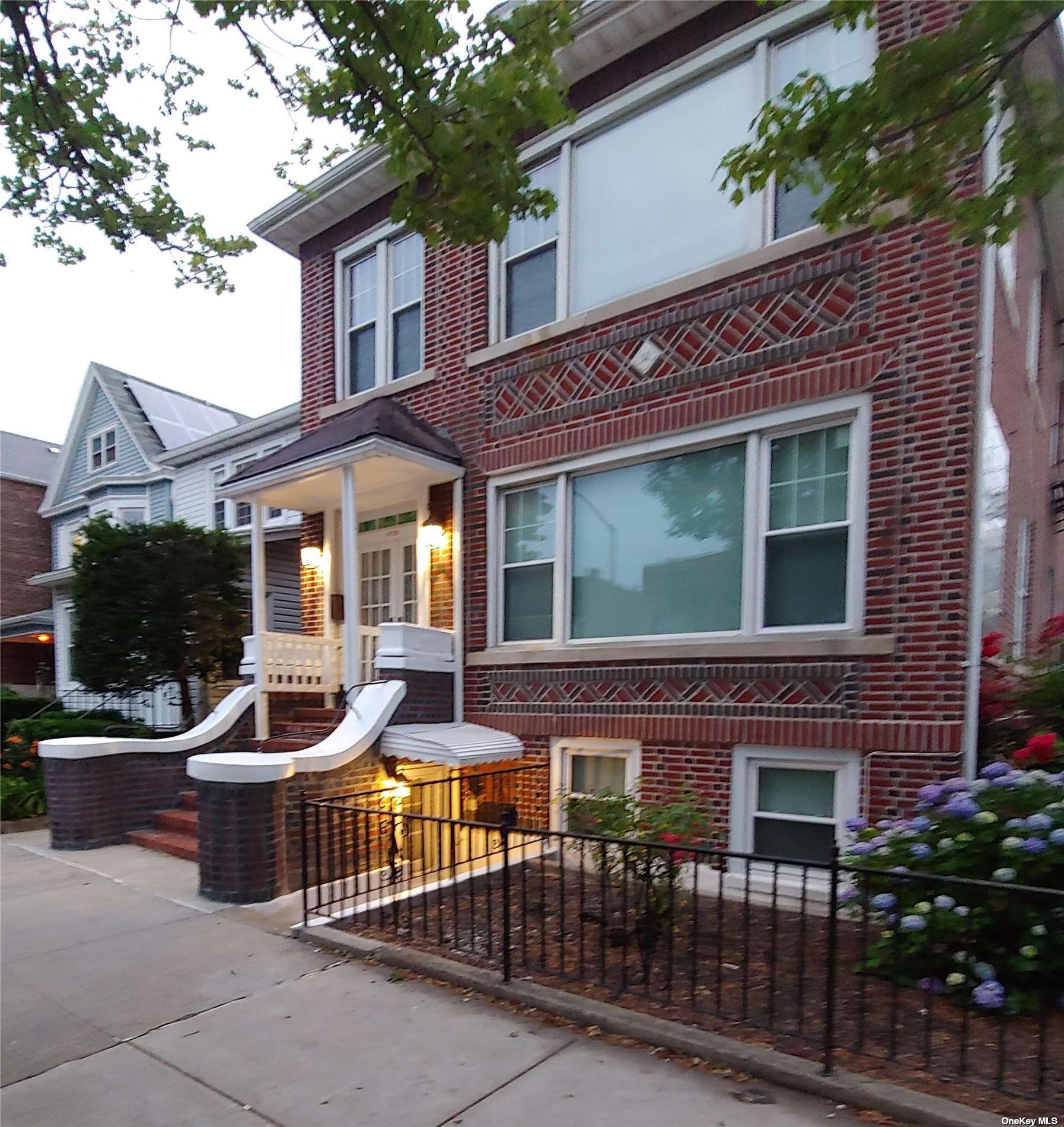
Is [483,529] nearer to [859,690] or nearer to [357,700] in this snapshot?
[357,700]

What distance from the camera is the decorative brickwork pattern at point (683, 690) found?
18.6 feet

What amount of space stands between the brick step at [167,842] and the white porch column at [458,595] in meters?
2.84

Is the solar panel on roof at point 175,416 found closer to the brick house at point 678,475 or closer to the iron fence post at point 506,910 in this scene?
the brick house at point 678,475

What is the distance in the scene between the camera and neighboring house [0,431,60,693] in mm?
23641

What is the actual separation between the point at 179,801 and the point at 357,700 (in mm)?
2641

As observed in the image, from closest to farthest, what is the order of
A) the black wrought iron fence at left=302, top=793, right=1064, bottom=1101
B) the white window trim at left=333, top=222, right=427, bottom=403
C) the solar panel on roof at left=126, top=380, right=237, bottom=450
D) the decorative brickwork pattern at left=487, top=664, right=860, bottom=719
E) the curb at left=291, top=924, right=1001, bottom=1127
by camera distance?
the curb at left=291, top=924, right=1001, bottom=1127, the black wrought iron fence at left=302, top=793, right=1064, bottom=1101, the decorative brickwork pattern at left=487, top=664, right=860, bottom=719, the white window trim at left=333, top=222, right=427, bottom=403, the solar panel on roof at left=126, top=380, right=237, bottom=450

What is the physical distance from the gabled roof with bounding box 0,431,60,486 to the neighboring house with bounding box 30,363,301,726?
210 centimetres

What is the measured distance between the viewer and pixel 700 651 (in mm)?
6301

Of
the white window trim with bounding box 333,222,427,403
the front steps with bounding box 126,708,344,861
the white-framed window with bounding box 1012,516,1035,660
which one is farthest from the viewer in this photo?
the white window trim with bounding box 333,222,427,403

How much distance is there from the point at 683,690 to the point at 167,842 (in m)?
5.26

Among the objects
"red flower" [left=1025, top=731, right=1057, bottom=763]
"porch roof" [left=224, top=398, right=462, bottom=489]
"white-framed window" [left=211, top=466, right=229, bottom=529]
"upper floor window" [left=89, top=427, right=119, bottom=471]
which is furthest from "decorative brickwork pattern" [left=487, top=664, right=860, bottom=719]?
"upper floor window" [left=89, top=427, right=119, bottom=471]

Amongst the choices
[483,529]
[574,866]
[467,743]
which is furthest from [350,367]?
[574,866]

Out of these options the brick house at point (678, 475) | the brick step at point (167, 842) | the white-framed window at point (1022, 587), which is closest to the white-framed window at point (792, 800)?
the brick house at point (678, 475)

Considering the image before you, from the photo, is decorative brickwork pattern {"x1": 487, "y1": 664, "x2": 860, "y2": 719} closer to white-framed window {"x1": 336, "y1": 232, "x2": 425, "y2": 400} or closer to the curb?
the curb
